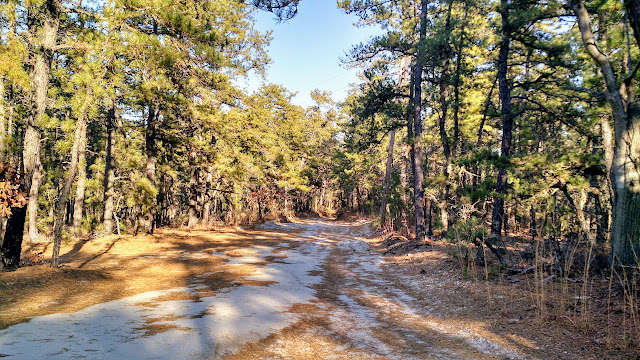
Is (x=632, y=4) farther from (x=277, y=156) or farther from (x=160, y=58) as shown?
(x=277, y=156)

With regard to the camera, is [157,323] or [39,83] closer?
[157,323]

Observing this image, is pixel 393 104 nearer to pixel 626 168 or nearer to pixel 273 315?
pixel 626 168

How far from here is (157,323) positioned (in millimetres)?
4230

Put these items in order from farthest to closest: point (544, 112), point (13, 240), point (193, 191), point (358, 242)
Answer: point (193, 191) < point (358, 242) < point (544, 112) < point (13, 240)

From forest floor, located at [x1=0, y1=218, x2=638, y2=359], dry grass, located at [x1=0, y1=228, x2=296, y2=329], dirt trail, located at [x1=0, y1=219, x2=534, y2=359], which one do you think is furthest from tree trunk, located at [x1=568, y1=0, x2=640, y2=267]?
dry grass, located at [x1=0, y1=228, x2=296, y2=329]

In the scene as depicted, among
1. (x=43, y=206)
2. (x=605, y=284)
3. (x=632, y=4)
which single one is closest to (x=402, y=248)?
(x=605, y=284)

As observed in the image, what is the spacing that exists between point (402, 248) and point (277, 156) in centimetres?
1191

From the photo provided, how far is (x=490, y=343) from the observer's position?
4.16 metres

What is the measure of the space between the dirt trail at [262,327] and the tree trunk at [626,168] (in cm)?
282

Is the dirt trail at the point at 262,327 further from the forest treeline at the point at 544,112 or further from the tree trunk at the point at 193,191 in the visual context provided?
the tree trunk at the point at 193,191

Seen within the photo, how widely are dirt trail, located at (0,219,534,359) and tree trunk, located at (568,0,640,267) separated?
2.82 meters

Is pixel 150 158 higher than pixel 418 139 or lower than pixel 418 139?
lower

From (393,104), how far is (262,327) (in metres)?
11.3

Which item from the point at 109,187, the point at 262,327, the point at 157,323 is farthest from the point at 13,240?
the point at 109,187
